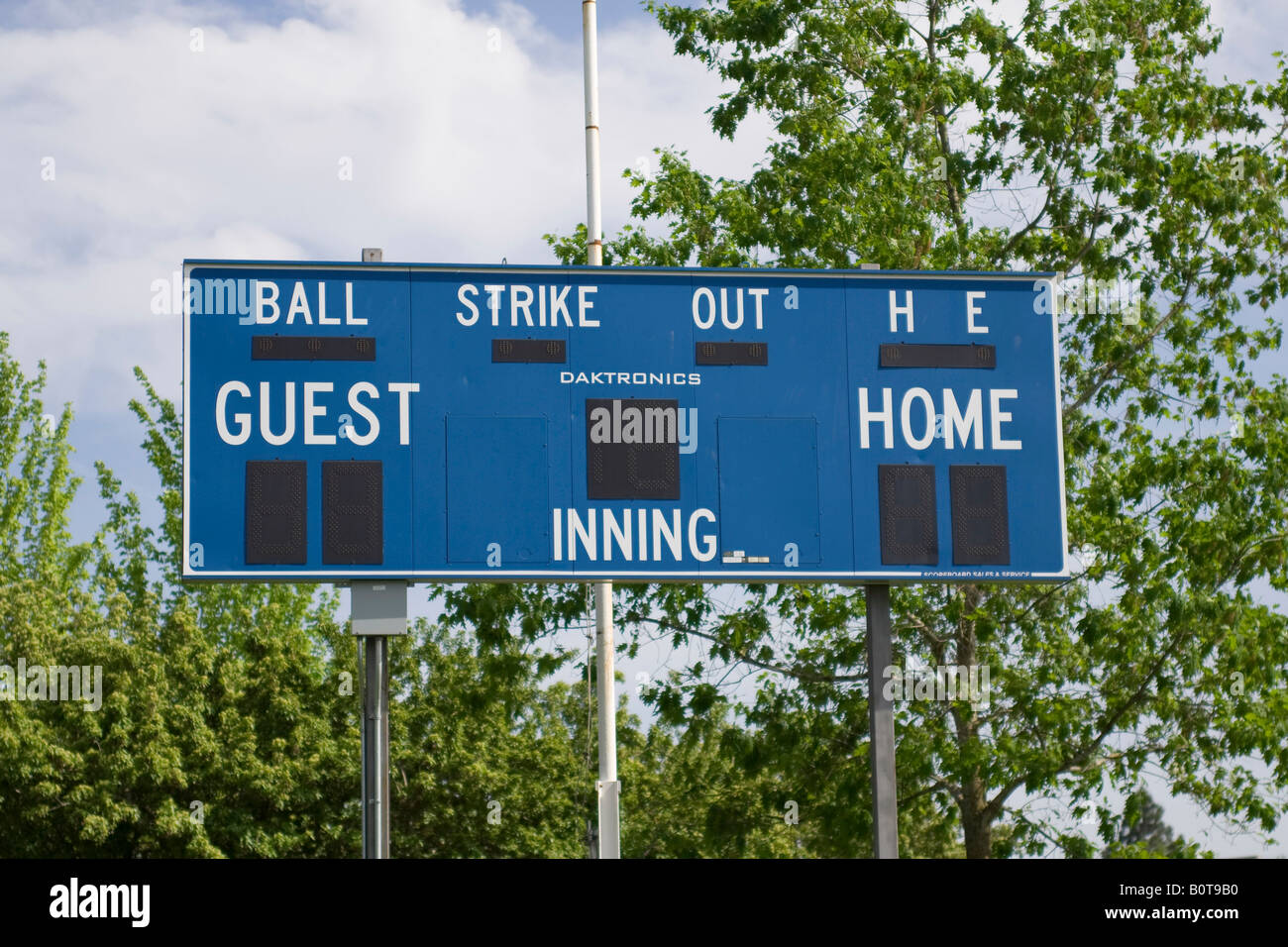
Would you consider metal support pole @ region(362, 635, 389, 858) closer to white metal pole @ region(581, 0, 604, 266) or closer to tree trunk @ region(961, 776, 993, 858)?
white metal pole @ region(581, 0, 604, 266)

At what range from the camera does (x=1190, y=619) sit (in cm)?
1738

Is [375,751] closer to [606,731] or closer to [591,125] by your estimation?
[606,731]

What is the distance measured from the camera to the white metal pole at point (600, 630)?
14.1 m

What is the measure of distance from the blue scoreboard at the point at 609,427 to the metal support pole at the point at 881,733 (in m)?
0.51

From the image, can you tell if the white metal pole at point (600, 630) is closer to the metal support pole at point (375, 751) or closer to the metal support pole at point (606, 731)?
the metal support pole at point (606, 731)

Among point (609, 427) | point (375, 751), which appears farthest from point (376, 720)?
point (609, 427)

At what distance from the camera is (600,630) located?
15391 millimetres

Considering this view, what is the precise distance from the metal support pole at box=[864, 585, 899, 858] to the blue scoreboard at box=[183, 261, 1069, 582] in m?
0.51

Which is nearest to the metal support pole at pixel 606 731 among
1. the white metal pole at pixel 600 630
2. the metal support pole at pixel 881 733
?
the white metal pole at pixel 600 630

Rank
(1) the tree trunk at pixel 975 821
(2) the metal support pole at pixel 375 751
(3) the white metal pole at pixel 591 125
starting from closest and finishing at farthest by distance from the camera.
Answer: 1. (2) the metal support pole at pixel 375 751
2. (3) the white metal pole at pixel 591 125
3. (1) the tree trunk at pixel 975 821

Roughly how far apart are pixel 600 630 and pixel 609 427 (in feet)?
14.9

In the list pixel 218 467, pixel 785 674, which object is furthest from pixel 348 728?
pixel 218 467

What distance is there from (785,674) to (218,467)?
371 inches
